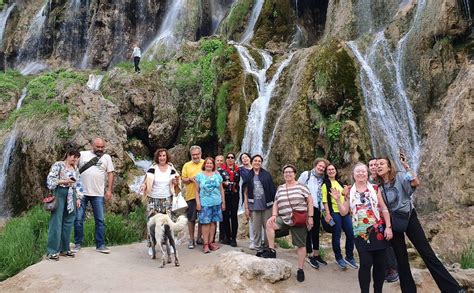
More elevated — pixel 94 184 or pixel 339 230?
pixel 94 184

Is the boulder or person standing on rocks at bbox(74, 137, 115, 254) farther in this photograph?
person standing on rocks at bbox(74, 137, 115, 254)

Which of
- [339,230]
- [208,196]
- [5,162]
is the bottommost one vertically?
[339,230]

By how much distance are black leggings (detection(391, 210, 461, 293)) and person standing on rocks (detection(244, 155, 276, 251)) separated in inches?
97.3

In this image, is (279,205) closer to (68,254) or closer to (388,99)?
(68,254)

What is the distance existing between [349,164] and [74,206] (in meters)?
7.13

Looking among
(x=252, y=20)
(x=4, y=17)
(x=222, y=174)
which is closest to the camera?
(x=222, y=174)

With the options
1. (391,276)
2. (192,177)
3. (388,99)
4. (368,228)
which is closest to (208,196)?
(192,177)

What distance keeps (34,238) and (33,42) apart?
26686 mm

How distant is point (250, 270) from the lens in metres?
6.03

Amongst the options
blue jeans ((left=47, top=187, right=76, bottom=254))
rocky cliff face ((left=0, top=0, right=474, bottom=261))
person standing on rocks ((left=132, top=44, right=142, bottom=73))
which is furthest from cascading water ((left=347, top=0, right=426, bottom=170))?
person standing on rocks ((left=132, top=44, right=142, bottom=73))

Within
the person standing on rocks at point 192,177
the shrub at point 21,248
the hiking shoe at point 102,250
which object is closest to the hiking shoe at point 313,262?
the person standing on rocks at point 192,177

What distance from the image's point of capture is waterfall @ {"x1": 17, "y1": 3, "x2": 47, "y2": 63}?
30438 mm

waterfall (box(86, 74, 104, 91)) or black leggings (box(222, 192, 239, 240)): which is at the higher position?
waterfall (box(86, 74, 104, 91))

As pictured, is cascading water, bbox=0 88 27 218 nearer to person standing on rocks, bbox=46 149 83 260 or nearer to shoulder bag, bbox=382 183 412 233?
person standing on rocks, bbox=46 149 83 260
